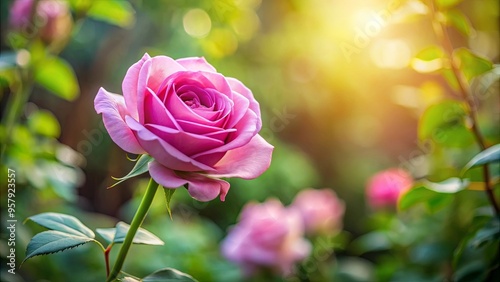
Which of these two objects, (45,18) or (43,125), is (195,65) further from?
(43,125)

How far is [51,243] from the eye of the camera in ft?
1.46

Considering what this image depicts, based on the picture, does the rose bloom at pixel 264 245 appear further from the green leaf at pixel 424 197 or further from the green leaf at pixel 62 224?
the green leaf at pixel 62 224

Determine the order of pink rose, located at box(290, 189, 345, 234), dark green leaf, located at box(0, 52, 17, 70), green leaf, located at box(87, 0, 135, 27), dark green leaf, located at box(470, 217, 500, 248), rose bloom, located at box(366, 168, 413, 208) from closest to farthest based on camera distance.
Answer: dark green leaf, located at box(470, 217, 500, 248) → dark green leaf, located at box(0, 52, 17, 70) → green leaf, located at box(87, 0, 135, 27) → rose bloom, located at box(366, 168, 413, 208) → pink rose, located at box(290, 189, 345, 234)

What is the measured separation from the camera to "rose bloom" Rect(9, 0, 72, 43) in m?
0.90

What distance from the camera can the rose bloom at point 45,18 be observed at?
2.95ft

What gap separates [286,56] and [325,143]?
69cm

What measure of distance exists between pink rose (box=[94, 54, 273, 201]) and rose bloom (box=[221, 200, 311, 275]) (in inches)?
25.5

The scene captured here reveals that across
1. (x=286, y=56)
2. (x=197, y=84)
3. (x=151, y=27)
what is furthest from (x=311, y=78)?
(x=197, y=84)

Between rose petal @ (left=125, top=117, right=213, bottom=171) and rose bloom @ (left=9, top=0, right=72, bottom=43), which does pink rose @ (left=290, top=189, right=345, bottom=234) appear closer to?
rose bloom @ (left=9, top=0, right=72, bottom=43)

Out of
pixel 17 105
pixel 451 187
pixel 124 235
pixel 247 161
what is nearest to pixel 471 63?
pixel 451 187

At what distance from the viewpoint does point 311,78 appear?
293 centimetres

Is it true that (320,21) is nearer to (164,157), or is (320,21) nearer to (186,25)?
(186,25)

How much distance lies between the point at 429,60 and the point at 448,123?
0.32ft

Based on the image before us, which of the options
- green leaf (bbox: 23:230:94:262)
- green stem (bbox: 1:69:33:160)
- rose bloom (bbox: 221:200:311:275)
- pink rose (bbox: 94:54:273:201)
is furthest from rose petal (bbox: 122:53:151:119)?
rose bloom (bbox: 221:200:311:275)
